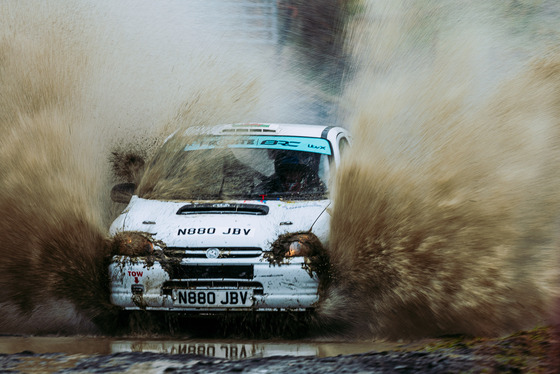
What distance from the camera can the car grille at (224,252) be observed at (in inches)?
211

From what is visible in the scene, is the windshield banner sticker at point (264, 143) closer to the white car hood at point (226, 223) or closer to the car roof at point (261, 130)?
the car roof at point (261, 130)

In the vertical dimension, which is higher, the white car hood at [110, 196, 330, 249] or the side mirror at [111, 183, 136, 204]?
the side mirror at [111, 183, 136, 204]

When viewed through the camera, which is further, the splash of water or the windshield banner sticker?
the windshield banner sticker

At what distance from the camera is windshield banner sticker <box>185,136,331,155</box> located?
6660 mm

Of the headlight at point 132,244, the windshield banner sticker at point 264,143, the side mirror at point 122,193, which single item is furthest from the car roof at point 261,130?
the headlight at point 132,244

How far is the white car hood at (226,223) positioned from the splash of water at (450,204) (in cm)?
22

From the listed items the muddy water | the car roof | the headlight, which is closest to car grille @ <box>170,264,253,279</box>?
the headlight

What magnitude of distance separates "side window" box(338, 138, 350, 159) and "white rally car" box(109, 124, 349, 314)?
0.26 feet

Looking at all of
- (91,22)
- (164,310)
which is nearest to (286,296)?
(164,310)

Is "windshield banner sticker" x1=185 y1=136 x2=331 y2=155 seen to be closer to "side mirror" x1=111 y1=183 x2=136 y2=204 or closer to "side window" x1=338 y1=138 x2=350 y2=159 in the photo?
"side window" x1=338 y1=138 x2=350 y2=159

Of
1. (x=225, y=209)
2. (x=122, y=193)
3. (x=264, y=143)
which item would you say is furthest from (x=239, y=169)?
(x=122, y=193)

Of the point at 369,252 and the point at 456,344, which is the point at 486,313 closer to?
the point at 456,344

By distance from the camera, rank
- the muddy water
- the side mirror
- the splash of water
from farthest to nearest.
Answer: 1. the side mirror
2. the splash of water
3. the muddy water

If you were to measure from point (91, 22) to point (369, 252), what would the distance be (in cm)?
541
